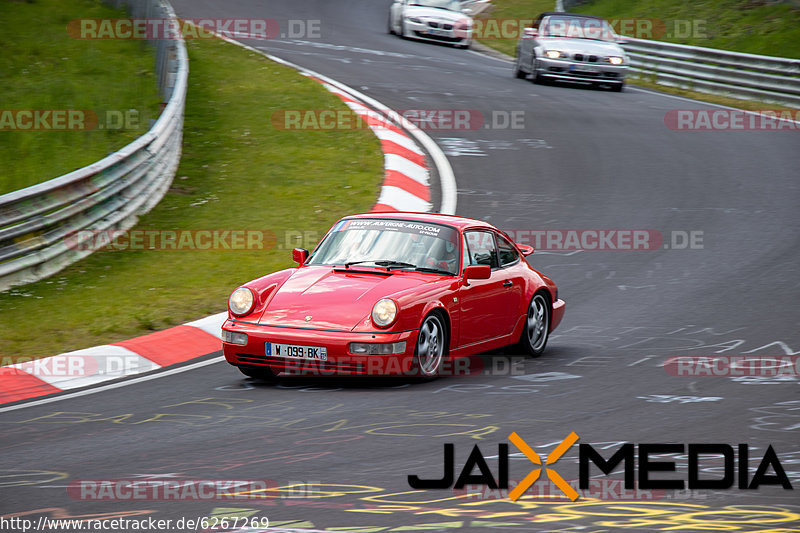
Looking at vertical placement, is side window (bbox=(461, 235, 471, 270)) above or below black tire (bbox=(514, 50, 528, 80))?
below

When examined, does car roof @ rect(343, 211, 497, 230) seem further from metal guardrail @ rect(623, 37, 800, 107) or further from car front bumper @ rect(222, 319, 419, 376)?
metal guardrail @ rect(623, 37, 800, 107)

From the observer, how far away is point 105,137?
53.9ft

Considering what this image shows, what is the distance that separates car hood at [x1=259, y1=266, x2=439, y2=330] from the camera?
25.8ft

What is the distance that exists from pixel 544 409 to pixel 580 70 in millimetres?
17112

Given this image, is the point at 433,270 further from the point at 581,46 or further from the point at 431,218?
the point at 581,46

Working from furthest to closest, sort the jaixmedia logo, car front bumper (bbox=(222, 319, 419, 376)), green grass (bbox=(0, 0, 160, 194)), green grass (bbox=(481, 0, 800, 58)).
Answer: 1. green grass (bbox=(481, 0, 800, 58))
2. green grass (bbox=(0, 0, 160, 194))
3. car front bumper (bbox=(222, 319, 419, 376))
4. the jaixmedia logo

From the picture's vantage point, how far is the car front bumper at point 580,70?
76.0ft

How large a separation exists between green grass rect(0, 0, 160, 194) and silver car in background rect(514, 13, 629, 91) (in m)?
8.11

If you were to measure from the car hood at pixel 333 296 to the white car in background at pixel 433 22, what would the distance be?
22.8 meters

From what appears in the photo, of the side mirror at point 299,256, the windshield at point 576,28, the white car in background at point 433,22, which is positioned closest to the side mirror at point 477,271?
the side mirror at point 299,256

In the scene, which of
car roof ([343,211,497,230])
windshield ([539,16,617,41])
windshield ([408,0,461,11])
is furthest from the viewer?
windshield ([408,0,461,11])

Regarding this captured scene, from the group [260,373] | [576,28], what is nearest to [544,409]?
[260,373]

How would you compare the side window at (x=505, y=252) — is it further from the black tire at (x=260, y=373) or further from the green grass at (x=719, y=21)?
the green grass at (x=719, y=21)

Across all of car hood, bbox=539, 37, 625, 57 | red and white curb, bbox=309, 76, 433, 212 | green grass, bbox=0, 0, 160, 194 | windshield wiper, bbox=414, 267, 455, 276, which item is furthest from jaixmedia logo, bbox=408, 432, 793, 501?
car hood, bbox=539, 37, 625, 57
